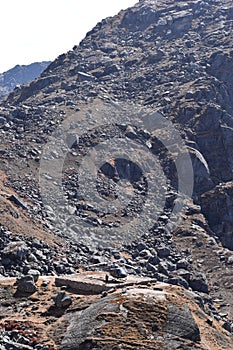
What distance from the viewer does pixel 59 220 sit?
45.2 metres

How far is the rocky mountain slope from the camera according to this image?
130 ft

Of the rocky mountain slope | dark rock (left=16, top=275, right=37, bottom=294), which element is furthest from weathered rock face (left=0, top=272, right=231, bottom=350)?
dark rock (left=16, top=275, right=37, bottom=294)

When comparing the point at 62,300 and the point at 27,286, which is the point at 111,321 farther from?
the point at 27,286

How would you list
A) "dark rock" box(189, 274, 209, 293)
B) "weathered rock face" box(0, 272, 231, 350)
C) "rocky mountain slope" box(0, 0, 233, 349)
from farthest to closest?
"dark rock" box(189, 274, 209, 293)
"rocky mountain slope" box(0, 0, 233, 349)
"weathered rock face" box(0, 272, 231, 350)

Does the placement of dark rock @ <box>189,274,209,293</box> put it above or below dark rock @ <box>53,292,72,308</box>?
below

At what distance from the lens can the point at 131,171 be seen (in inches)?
2254

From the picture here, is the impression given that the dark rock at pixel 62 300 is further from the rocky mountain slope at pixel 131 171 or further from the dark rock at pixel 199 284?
the dark rock at pixel 199 284

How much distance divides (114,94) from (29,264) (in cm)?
4565

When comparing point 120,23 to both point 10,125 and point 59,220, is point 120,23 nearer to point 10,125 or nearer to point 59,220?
point 10,125

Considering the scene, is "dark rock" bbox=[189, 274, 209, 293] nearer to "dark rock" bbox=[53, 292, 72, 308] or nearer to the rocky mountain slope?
the rocky mountain slope

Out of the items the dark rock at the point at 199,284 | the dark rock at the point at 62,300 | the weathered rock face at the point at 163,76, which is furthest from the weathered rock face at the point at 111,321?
the weathered rock face at the point at 163,76

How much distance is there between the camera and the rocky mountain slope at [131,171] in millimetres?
39562

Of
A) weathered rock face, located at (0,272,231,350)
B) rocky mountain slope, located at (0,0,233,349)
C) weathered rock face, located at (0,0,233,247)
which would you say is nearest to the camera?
Answer: weathered rock face, located at (0,272,231,350)

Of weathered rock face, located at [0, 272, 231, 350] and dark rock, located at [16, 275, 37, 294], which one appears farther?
dark rock, located at [16, 275, 37, 294]
